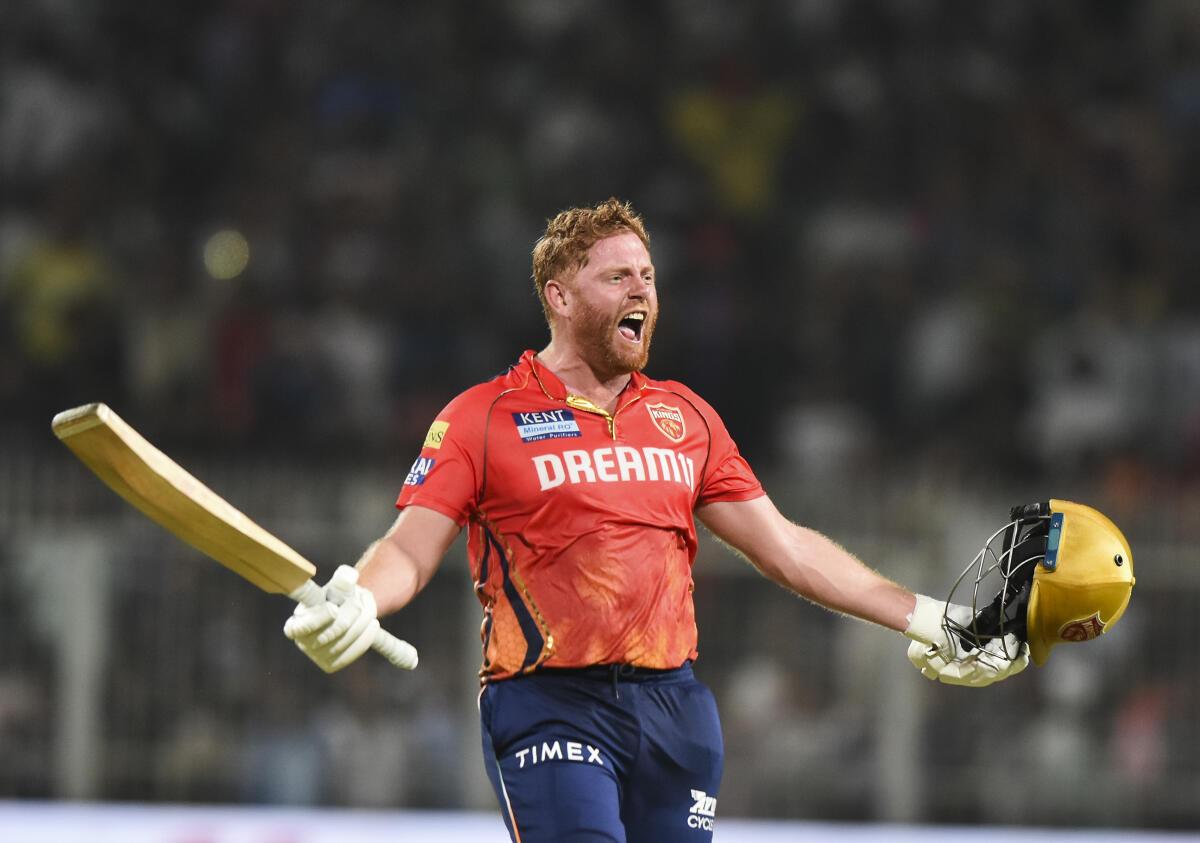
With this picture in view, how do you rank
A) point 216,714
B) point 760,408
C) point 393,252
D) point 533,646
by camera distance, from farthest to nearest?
point 393,252
point 760,408
point 216,714
point 533,646

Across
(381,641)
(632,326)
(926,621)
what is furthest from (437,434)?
(926,621)

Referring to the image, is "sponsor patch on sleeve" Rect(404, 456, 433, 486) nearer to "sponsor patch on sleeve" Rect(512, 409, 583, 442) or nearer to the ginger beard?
"sponsor patch on sleeve" Rect(512, 409, 583, 442)

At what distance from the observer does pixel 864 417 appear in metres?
13.0

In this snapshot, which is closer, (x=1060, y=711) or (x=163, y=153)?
(x=1060, y=711)

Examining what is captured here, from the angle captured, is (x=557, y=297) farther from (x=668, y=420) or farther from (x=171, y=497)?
(x=171, y=497)

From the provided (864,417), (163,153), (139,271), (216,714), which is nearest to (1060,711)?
(864,417)

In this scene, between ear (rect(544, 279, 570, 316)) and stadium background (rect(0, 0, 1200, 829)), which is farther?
stadium background (rect(0, 0, 1200, 829))

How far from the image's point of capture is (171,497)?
434 centimetres

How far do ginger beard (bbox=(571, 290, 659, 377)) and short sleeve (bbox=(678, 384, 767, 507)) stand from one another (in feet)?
0.95

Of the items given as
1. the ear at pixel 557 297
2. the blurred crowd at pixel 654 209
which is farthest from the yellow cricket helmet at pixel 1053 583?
the blurred crowd at pixel 654 209

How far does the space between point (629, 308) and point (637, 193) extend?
9.10 metres

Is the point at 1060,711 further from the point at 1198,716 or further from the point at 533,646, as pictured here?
the point at 533,646

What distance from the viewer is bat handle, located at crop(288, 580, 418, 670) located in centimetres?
451

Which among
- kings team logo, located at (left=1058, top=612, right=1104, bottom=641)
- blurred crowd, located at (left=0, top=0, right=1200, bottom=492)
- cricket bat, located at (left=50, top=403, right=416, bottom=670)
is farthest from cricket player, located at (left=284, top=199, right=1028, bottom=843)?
blurred crowd, located at (left=0, top=0, right=1200, bottom=492)
